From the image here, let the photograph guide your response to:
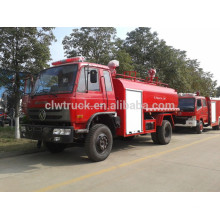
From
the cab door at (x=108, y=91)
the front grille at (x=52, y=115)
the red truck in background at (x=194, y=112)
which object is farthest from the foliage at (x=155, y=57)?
the front grille at (x=52, y=115)

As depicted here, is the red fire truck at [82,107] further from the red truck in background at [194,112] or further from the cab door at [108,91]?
the red truck in background at [194,112]

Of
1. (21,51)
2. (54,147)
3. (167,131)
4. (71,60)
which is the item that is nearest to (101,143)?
(54,147)

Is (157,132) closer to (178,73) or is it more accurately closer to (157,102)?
(157,102)

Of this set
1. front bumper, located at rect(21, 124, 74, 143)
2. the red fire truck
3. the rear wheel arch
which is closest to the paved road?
the red fire truck

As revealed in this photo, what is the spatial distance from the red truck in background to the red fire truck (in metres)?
5.86

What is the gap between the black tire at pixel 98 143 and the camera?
17.7 ft

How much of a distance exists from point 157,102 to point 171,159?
9.08 feet

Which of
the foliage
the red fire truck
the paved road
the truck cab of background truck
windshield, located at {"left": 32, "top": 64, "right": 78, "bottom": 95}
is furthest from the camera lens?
the foliage

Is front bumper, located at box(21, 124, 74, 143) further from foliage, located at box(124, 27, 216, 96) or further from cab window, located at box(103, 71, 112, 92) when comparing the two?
foliage, located at box(124, 27, 216, 96)

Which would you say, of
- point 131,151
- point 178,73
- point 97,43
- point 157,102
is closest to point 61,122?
point 131,151

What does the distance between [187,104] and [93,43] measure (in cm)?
638

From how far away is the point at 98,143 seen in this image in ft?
18.3

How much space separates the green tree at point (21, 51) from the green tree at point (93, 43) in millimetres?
1867

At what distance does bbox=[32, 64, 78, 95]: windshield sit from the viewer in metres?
5.25
